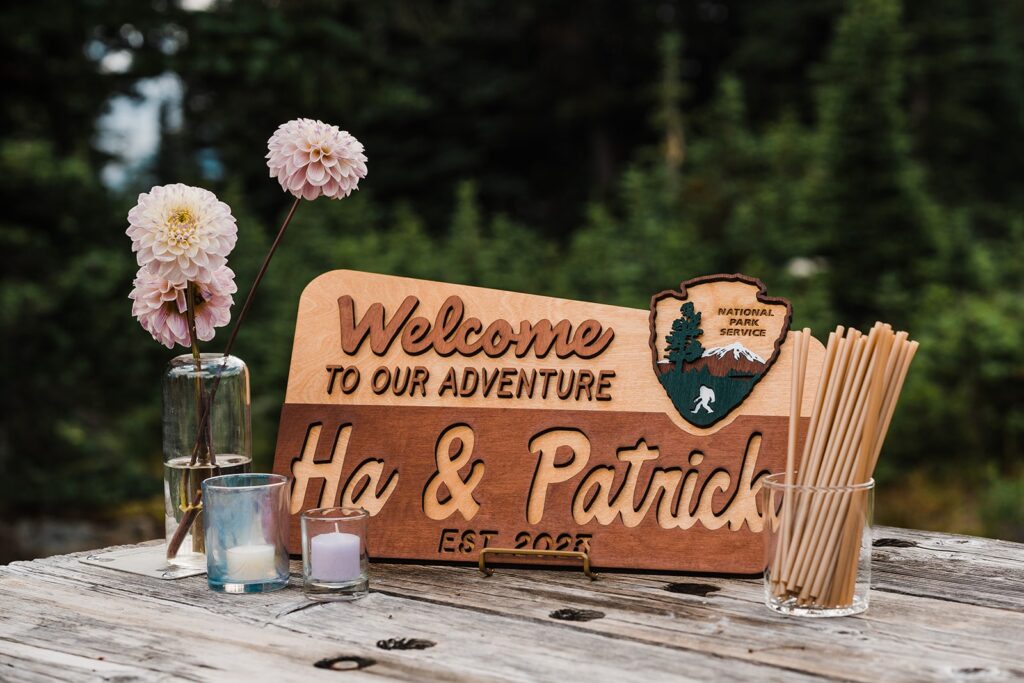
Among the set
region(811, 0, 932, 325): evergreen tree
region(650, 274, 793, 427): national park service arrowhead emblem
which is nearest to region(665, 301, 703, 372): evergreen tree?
region(650, 274, 793, 427): national park service arrowhead emblem

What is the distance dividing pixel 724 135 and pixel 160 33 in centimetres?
525

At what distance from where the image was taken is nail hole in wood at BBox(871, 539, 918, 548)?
4.81 ft

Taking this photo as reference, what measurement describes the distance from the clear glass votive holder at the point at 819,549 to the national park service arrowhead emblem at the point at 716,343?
22 cm

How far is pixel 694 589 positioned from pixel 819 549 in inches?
6.6

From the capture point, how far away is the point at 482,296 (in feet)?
4.83

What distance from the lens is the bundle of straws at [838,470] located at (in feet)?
3.75

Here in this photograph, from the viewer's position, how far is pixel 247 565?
125 centimetres

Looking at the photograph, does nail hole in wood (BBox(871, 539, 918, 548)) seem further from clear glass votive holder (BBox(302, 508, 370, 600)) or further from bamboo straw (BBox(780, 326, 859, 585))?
clear glass votive holder (BBox(302, 508, 370, 600))

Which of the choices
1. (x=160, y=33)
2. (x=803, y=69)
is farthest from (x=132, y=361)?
(x=803, y=69)

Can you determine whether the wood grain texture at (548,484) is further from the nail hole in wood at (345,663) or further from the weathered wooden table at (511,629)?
the nail hole in wood at (345,663)

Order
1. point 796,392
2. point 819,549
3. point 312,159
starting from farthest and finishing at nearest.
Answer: point 312,159, point 796,392, point 819,549

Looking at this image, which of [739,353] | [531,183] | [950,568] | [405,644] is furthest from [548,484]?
[531,183]

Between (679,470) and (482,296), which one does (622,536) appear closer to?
(679,470)

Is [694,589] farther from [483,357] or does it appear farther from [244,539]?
[244,539]
